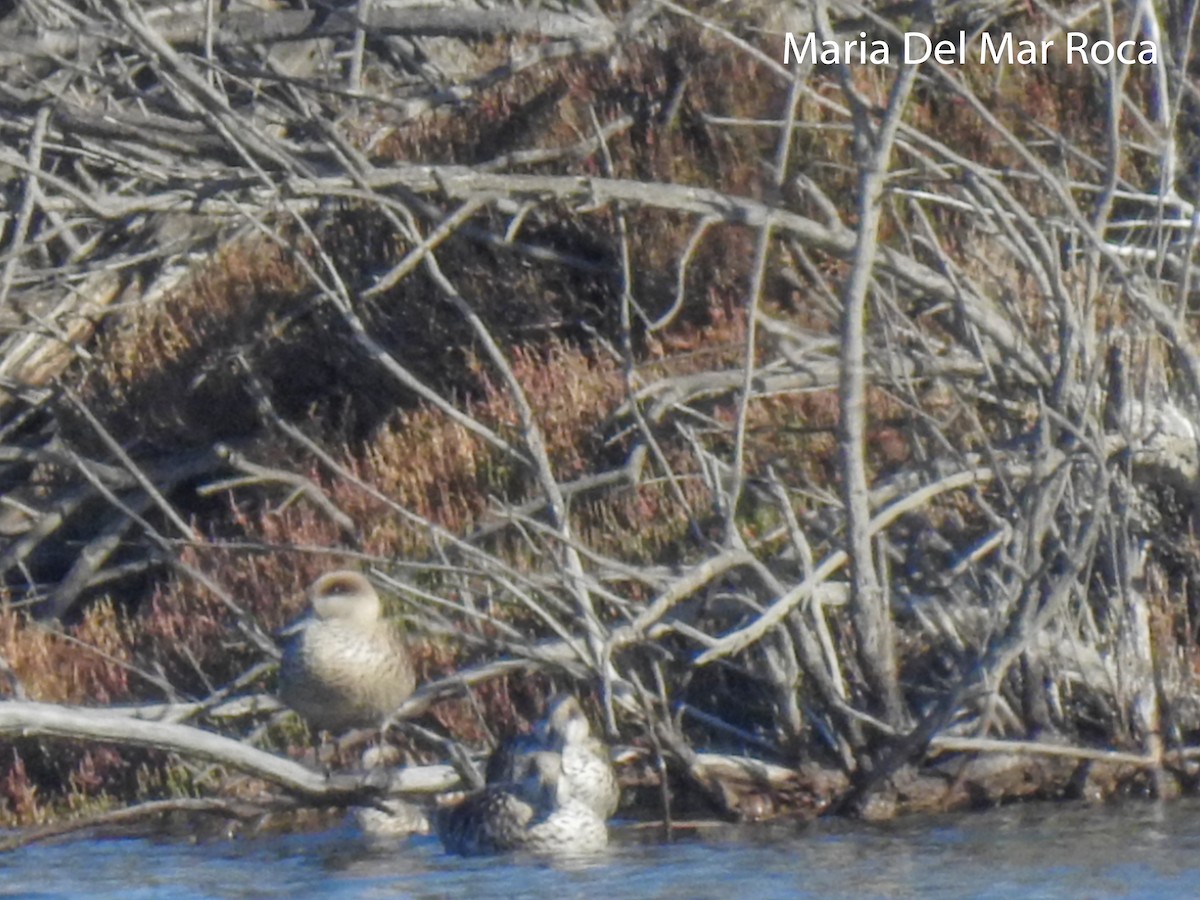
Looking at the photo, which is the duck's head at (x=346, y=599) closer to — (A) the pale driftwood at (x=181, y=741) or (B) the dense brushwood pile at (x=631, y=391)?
(B) the dense brushwood pile at (x=631, y=391)

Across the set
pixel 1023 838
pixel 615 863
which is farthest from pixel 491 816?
pixel 1023 838

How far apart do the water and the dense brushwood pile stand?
0.73ft

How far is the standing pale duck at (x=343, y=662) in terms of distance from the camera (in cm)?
670

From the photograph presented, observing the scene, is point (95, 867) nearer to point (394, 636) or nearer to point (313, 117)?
point (394, 636)

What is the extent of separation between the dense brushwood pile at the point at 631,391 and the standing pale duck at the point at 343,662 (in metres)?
0.19

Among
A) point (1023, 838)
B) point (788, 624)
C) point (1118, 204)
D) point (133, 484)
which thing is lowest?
point (1023, 838)

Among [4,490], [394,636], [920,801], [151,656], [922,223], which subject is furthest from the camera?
[4,490]

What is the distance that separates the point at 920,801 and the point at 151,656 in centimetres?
323

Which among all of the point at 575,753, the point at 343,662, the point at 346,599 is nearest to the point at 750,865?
the point at 575,753

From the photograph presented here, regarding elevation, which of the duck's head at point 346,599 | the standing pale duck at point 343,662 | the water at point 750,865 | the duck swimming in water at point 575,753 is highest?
the duck's head at point 346,599

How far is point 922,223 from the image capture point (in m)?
6.04

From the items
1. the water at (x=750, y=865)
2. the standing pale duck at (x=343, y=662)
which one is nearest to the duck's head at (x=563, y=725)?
the water at (x=750, y=865)

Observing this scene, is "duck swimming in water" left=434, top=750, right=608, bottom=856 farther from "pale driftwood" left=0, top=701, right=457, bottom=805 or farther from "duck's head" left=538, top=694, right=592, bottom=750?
"pale driftwood" left=0, top=701, right=457, bottom=805

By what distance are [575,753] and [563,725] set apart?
9cm
